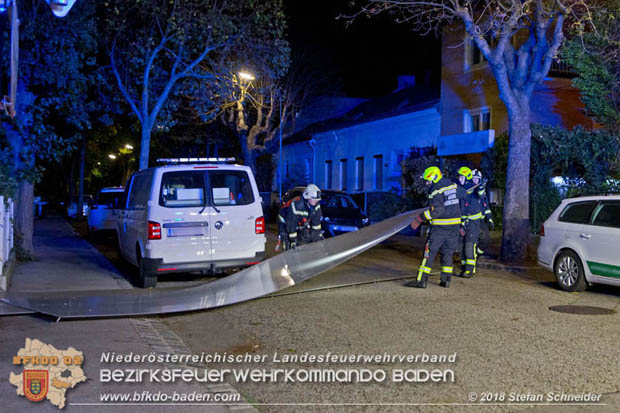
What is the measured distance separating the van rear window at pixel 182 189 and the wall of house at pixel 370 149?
1802 cm

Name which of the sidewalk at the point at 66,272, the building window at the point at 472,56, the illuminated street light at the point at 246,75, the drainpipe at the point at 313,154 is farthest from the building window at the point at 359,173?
the sidewalk at the point at 66,272

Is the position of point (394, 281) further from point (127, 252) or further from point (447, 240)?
point (127, 252)

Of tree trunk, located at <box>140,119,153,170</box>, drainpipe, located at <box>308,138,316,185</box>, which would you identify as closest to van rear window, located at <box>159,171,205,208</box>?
tree trunk, located at <box>140,119,153,170</box>

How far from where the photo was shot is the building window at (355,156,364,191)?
114 ft

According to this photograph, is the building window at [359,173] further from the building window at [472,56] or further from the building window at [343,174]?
the building window at [472,56]

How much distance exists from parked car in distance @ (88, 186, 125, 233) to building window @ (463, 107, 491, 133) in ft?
43.2

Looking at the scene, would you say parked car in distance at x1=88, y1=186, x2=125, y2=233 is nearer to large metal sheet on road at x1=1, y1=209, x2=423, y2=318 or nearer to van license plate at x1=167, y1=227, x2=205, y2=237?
van license plate at x1=167, y1=227, x2=205, y2=237

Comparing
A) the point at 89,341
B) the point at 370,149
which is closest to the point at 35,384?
the point at 89,341

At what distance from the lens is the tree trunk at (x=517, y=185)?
15.3m

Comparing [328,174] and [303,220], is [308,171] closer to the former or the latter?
[328,174]

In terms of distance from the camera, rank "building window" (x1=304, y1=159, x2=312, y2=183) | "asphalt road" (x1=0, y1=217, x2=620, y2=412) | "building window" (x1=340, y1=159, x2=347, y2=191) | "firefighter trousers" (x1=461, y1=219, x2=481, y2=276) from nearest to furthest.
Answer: "asphalt road" (x1=0, y1=217, x2=620, y2=412) → "firefighter trousers" (x1=461, y1=219, x2=481, y2=276) → "building window" (x1=340, y1=159, x2=347, y2=191) → "building window" (x1=304, y1=159, x2=312, y2=183)

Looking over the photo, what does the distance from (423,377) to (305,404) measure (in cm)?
124

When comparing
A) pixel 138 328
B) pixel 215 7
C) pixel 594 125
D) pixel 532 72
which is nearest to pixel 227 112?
pixel 215 7

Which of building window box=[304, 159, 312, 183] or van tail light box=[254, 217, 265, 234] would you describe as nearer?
van tail light box=[254, 217, 265, 234]
